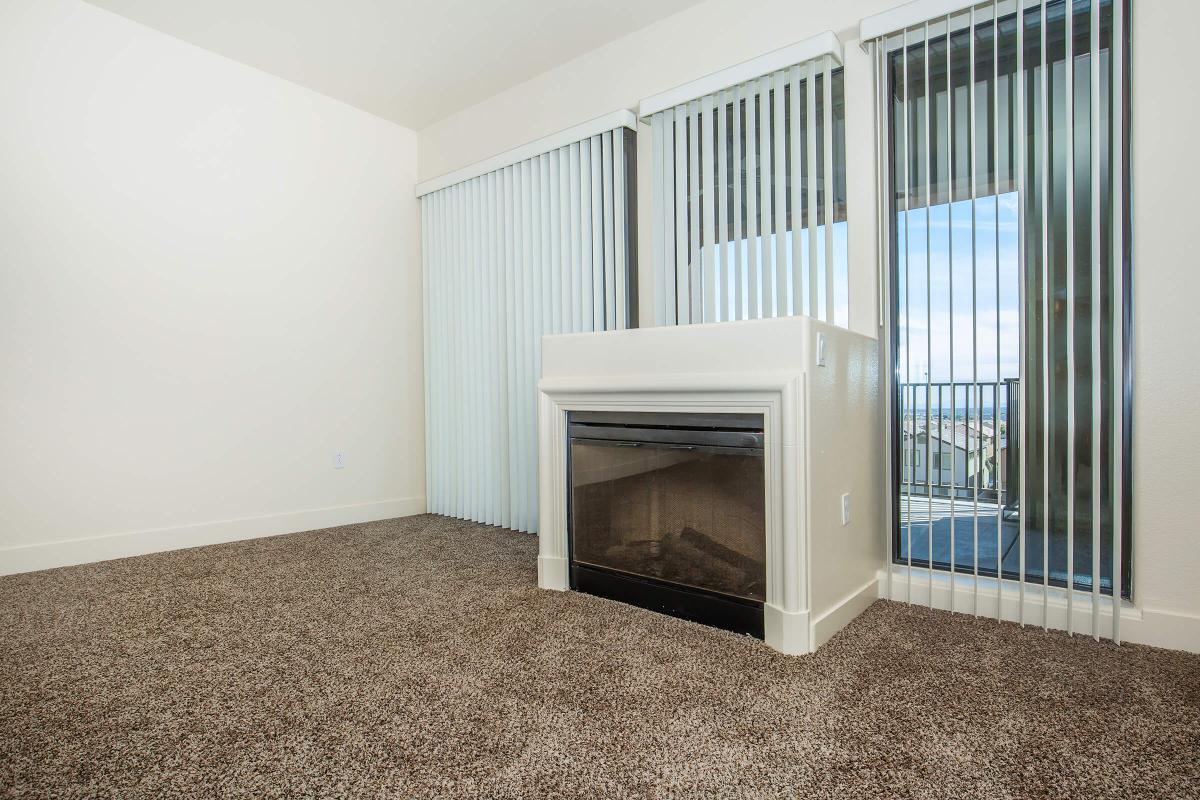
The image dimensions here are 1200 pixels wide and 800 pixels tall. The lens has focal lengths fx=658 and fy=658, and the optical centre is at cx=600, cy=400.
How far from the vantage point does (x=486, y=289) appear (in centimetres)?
395

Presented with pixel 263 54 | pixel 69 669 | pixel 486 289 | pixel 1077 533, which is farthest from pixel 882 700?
pixel 263 54

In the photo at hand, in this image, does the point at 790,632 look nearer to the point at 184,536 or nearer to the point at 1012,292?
the point at 1012,292

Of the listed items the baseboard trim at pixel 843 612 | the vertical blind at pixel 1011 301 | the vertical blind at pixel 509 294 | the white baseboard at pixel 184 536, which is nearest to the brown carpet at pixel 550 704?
the baseboard trim at pixel 843 612

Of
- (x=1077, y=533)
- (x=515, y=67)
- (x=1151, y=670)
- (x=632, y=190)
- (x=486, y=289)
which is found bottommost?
(x=1151, y=670)

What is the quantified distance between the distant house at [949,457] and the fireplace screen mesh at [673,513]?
77 cm

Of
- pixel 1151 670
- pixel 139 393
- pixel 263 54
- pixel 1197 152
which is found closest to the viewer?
pixel 1151 670

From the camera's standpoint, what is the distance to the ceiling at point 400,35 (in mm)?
3039

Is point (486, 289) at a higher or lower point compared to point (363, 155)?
lower

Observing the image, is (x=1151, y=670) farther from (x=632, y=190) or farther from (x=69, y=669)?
(x=69, y=669)

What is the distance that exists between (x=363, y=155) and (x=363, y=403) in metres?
1.56

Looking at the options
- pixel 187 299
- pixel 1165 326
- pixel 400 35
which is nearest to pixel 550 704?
pixel 1165 326

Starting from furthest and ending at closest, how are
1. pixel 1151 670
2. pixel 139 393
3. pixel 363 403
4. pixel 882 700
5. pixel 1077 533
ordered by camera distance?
pixel 363 403
pixel 139 393
pixel 1077 533
pixel 1151 670
pixel 882 700

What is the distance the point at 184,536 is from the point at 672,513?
8.69 ft

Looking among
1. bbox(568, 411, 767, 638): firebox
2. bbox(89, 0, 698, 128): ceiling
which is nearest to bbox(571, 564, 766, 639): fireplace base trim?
bbox(568, 411, 767, 638): firebox
